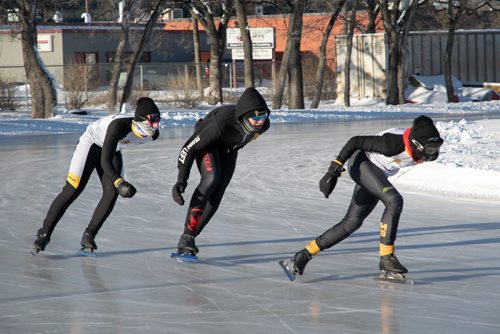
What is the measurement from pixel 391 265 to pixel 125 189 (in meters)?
2.13

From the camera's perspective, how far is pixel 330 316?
6344mm

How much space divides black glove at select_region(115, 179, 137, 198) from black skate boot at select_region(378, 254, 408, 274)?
198cm

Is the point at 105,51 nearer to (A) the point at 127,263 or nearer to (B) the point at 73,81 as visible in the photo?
(B) the point at 73,81

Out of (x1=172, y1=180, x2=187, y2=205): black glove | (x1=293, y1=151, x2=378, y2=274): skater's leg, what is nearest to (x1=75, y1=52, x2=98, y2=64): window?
(x1=172, y1=180, x2=187, y2=205): black glove

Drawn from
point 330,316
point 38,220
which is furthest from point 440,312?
point 38,220

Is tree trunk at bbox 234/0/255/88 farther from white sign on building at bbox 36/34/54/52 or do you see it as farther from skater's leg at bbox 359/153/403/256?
skater's leg at bbox 359/153/403/256

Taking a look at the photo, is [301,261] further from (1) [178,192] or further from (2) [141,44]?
(2) [141,44]

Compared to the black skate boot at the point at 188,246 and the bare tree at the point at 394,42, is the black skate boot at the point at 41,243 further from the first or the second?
the bare tree at the point at 394,42

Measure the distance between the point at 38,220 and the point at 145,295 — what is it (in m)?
4.04

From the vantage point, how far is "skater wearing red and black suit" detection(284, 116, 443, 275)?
7020 mm

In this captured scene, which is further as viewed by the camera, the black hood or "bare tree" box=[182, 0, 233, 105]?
"bare tree" box=[182, 0, 233, 105]

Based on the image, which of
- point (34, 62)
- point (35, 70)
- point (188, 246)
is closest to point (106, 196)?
point (188, 246)

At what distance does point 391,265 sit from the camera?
24.3 ft

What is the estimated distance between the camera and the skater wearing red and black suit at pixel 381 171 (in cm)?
702
